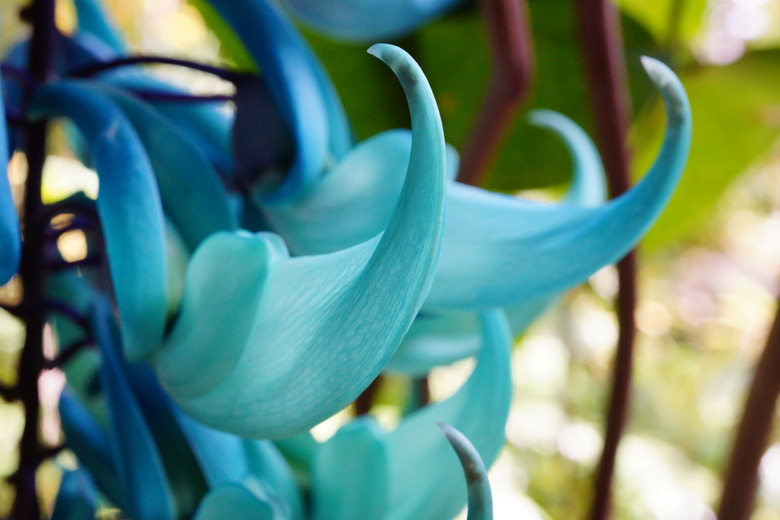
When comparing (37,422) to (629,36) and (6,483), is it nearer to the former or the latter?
(6,483)

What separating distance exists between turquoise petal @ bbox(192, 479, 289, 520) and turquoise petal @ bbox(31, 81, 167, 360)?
0.05m

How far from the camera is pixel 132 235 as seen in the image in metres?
0.23

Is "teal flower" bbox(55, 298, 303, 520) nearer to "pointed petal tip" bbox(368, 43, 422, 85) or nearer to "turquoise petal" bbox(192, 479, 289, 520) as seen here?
"turquoise petal" bbox(192, 479, 289, 520)

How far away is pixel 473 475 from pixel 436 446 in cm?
7

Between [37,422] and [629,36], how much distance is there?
Answer: 1.81 ft

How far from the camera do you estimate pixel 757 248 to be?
9.17 feet

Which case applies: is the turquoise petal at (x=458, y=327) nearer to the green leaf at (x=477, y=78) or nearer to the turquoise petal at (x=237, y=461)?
the turquoise petal at (x=237, y=461)

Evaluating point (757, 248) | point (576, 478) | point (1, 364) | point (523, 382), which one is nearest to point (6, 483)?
point (1, 364)

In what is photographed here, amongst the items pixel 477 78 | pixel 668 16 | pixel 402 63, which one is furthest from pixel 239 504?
pixel 668 16

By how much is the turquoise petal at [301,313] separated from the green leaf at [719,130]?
0.52 m

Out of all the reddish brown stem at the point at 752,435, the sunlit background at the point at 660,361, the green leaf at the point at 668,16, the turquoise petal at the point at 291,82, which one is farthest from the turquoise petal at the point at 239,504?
the sunlit background at the point at 660,361

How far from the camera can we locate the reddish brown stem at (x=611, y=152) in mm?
399

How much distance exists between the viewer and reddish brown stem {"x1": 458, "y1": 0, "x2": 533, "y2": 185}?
392 millimetres

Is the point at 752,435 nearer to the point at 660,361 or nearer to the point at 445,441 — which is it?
the point at 445,441
